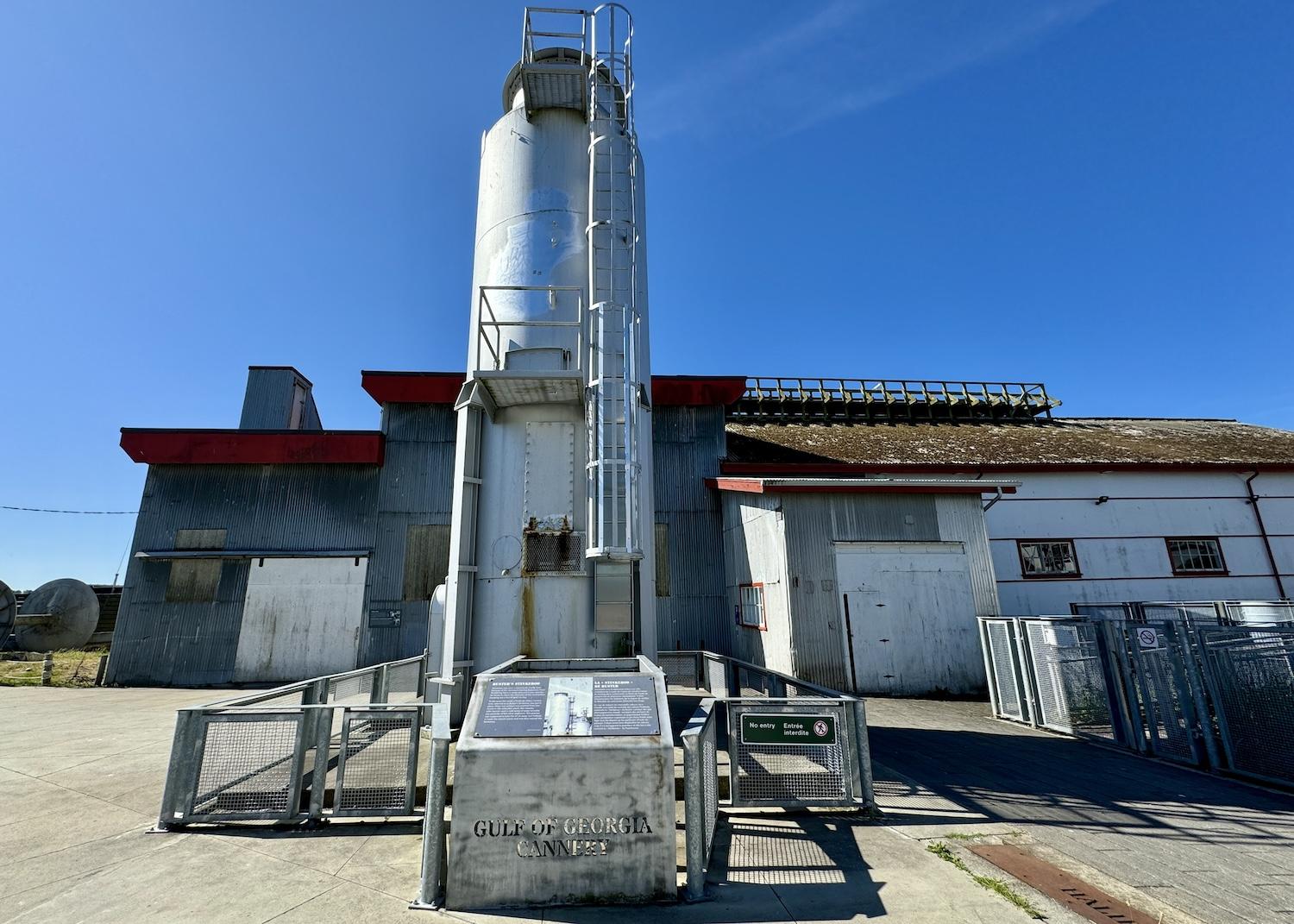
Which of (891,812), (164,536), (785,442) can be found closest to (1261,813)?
(891,812)

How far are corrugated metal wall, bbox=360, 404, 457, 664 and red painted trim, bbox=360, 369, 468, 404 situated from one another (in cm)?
35

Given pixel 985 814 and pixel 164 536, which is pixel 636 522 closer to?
pixel 985 814

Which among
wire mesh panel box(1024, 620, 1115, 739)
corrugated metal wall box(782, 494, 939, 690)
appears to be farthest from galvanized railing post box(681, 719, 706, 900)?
corrugated metal wall box(782, 494, 939, 690)

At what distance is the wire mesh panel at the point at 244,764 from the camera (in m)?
5.52

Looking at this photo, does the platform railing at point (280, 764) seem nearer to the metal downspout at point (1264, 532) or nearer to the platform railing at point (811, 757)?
the platform railing at point (811, 757)

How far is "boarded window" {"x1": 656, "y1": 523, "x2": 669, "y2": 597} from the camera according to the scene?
54.9 feet

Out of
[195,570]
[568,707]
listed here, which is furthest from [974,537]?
[195,570]

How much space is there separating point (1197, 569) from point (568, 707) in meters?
22.2

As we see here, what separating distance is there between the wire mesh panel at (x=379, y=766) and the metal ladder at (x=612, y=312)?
2.83m

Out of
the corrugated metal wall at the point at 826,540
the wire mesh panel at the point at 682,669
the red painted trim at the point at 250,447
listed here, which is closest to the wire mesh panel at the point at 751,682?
the corrugated metal wall at the point at 826,540

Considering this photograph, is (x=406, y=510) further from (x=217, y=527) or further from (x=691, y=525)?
(x=691, y=525)

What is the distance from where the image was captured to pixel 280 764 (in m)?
5.80

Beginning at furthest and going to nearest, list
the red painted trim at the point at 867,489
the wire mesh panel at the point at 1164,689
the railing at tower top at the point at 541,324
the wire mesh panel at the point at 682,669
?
the red painted trim at the point at 867,489
the wire mesh panel at the point at 682,669
the railing at tower top at the point at 541,324
the wire mesh panel at the point at 1164,689

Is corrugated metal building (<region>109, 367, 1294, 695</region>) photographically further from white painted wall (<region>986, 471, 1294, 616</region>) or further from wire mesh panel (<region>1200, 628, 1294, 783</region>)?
wire mesh panel (<region>1200, 628, 1294, 783</region>)
